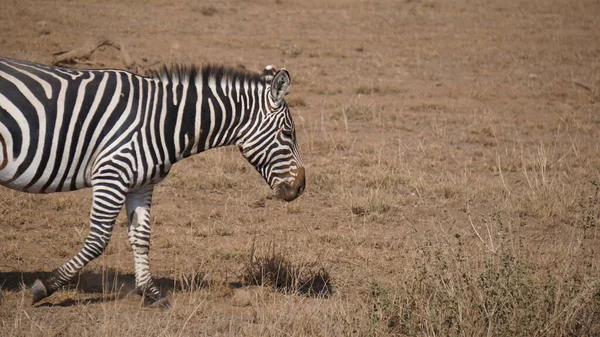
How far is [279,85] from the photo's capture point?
589cm

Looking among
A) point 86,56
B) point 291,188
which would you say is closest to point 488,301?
point 291,188

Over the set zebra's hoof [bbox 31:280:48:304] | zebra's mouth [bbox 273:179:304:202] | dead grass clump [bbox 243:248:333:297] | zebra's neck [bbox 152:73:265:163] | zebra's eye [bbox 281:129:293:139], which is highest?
zebra's neck [bbox 152:73:265:163]

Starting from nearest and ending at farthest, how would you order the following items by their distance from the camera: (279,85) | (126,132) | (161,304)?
(126,132), (161,304), (279,85)

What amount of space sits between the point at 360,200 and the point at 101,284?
3117 mm

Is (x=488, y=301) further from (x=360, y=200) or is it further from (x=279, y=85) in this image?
(x=360, y=200)

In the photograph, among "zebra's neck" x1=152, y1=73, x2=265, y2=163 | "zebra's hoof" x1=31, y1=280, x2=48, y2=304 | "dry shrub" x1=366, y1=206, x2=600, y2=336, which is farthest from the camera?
"zebra's neck" x1=152, y1=73, x2=265, y2=163

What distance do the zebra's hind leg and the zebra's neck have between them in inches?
14.9

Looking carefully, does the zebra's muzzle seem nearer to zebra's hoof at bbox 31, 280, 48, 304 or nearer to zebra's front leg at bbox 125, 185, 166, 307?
zebra's front leg at bbox 125, 185, 166, 307

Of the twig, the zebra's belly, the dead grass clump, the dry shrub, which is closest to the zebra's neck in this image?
the zebra's belly

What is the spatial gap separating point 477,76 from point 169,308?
11.1 m

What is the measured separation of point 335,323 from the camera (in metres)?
5.36

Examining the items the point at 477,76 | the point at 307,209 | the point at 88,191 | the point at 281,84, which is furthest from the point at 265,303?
the point at 477,76

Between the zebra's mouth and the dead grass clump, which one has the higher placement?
the zebra's mouth

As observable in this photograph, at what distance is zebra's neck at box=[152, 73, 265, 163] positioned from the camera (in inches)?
227
